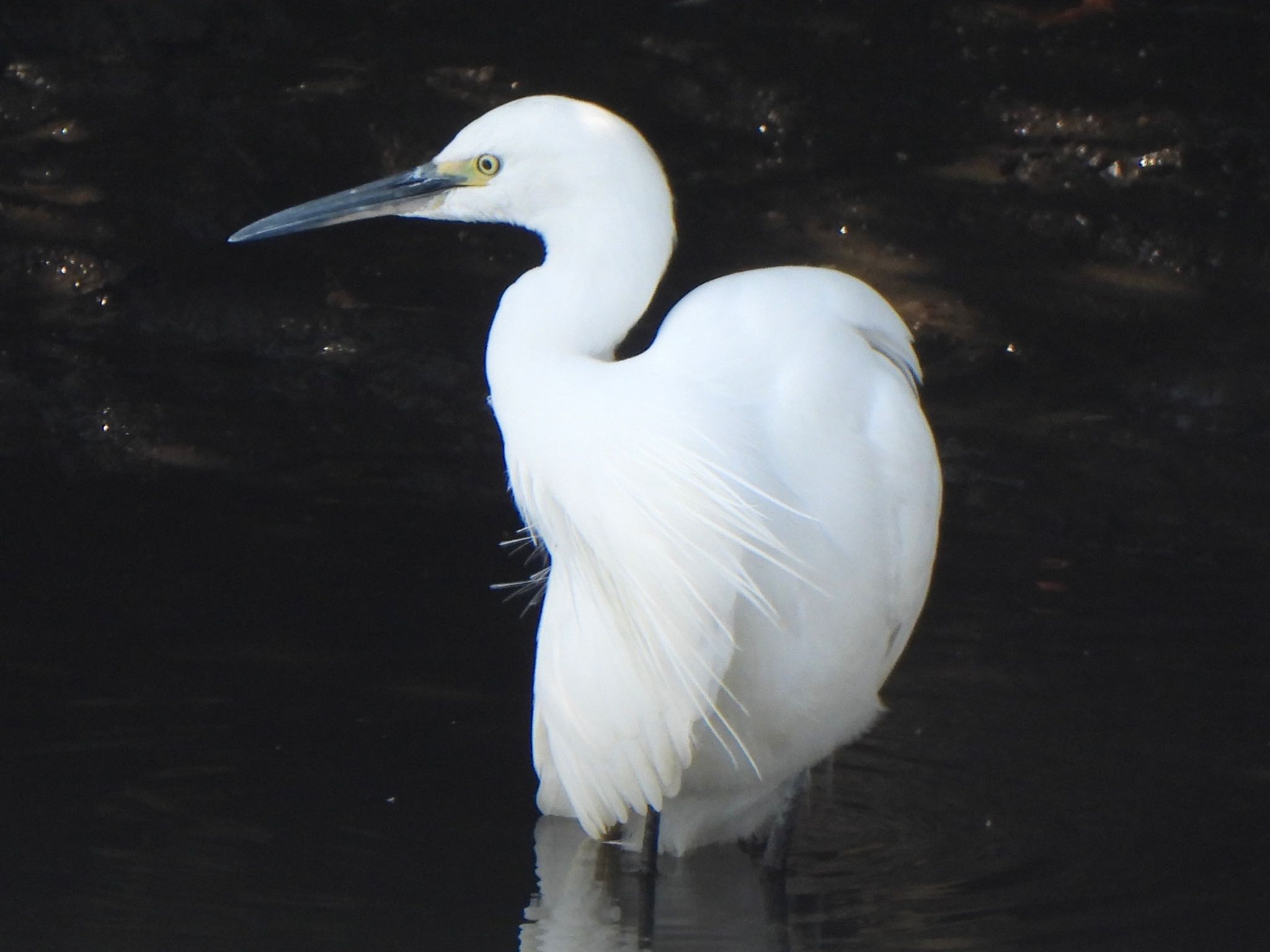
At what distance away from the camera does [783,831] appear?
10.4 ft

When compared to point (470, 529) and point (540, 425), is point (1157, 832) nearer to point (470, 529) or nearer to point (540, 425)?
point (540, 425)

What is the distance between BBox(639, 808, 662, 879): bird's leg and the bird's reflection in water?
0.02m

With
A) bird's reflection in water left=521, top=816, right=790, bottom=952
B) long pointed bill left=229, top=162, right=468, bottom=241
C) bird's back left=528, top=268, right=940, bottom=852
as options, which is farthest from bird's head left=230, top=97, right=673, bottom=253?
bird's reflection in water left=521, top=816, right=790, bottom=952

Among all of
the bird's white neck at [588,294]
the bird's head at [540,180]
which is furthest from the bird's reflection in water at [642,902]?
the bird's head at [540,180]

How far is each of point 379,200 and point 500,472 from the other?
218cm

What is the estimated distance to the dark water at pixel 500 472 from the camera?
121 inches

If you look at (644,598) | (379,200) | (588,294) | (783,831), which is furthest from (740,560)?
(379,200)

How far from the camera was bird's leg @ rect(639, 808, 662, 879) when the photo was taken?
3.10 metres

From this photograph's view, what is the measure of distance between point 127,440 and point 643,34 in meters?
2.36

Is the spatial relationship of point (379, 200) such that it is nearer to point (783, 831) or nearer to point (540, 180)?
point (540, 180)

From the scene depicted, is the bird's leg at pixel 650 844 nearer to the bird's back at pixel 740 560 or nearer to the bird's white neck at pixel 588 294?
the bird's back at pixel 740 560

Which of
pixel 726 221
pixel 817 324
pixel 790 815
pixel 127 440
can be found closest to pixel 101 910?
pixel 790 815

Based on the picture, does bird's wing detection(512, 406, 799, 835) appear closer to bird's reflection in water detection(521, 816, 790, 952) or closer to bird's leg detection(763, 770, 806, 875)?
bird's reflection in water detection(521, 816, 790, 952)

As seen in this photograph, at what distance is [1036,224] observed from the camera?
614 cm
